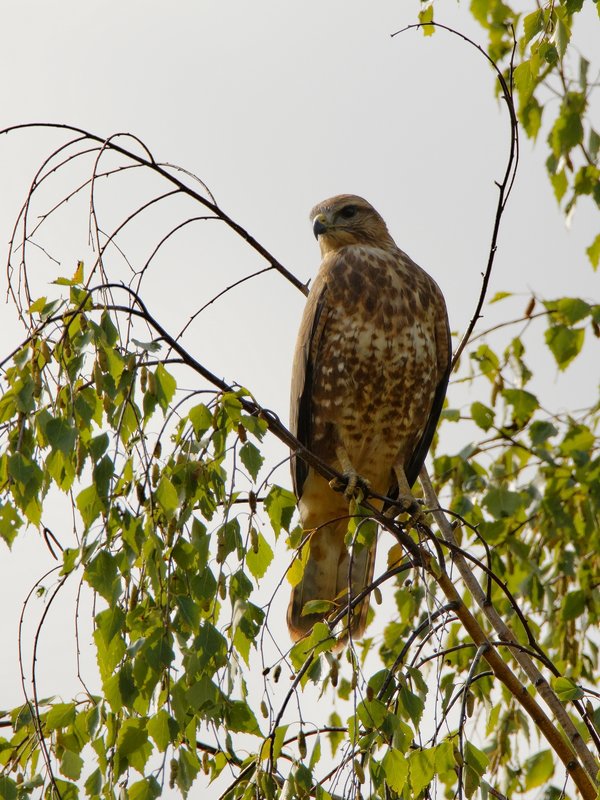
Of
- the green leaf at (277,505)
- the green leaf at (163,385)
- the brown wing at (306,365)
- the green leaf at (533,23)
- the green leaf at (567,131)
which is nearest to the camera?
the green leaf at (163,385)

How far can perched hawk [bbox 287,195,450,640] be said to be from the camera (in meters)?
4.14

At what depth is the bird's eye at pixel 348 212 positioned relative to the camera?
4.86 meters

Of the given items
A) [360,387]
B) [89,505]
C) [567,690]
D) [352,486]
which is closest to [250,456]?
[89,505]

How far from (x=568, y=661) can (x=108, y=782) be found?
223 centimetres

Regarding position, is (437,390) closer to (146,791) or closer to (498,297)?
(498,297)

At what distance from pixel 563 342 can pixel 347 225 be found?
1.26 meters

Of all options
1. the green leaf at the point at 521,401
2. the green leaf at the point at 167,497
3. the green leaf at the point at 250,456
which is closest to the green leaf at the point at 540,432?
the green leaf at the point at 521,401

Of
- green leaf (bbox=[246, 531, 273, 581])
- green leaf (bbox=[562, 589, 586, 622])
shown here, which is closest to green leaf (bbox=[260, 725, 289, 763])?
green leaf (bbox=[246, 531, 273, 581])

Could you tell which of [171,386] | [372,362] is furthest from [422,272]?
[171,386]

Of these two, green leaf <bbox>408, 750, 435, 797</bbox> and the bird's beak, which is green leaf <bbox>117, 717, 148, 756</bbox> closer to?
green leaf <bbox>408, 750, 435, 797</bbox>

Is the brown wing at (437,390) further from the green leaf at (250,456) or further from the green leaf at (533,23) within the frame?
the green leaf at (250,456)

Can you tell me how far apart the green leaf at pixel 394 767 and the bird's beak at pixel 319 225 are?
3.07m

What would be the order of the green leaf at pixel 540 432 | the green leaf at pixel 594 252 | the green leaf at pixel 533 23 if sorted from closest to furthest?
the green leaf at pixel 533 23 → the green leaf at pixel 594 252 → the green leaf at pixel 540 432

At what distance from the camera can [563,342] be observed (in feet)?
12.9
